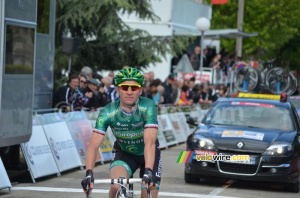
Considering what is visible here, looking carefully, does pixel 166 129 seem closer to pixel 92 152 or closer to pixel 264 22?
pixel 92 152

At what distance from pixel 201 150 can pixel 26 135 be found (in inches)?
117

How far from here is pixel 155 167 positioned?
303 inches

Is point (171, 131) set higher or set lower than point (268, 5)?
lower

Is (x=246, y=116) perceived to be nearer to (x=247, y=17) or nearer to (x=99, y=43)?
(x=99, y=43)

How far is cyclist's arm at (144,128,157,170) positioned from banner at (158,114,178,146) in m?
14.0

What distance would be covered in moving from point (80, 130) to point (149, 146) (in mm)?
8647

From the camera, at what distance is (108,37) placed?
2381 centimetres

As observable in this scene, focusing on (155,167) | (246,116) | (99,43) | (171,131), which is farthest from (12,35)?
(99,43)

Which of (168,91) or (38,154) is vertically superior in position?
(168,91)

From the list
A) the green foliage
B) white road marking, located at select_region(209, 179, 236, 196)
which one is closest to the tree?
white road marking, located at select_region(209, 179, 236, 196)

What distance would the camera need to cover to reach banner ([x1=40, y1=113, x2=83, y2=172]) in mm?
14172

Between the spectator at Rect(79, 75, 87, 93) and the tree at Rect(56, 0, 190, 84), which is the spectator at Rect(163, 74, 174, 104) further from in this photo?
the spectator at Rect(79, 75, 87, 93)

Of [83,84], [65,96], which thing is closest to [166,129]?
[83,84]
